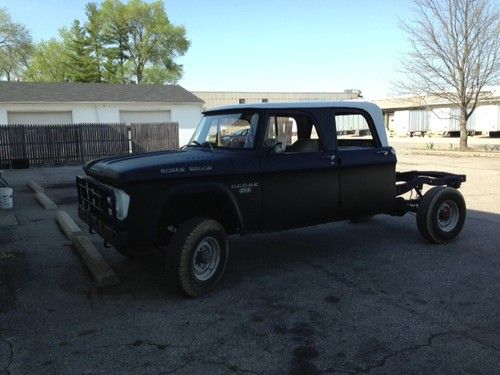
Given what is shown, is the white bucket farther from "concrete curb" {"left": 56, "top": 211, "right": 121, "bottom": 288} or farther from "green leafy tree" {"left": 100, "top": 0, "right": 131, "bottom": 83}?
"green leafy tree" {"left": 100, "top": 0, "right": 131, "bottom": 83}

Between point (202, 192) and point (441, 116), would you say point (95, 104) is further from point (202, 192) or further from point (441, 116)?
point (202, 192)

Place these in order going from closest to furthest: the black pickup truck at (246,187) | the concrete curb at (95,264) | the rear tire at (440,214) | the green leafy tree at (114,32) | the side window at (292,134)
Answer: the black pickup truck at (246,187)
the concrete curb at (95,264)
the side window at (292,134)
the rear tire at (440,214)
the green leafy tree at (114,32)

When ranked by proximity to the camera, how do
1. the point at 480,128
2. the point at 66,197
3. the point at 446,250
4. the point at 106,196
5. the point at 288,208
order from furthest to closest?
the point at 480,128 → the point at 66,197 → the point at 446,250 → the point at 288,208 → the point at 106,196

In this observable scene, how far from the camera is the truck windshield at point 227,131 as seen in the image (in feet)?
18.2

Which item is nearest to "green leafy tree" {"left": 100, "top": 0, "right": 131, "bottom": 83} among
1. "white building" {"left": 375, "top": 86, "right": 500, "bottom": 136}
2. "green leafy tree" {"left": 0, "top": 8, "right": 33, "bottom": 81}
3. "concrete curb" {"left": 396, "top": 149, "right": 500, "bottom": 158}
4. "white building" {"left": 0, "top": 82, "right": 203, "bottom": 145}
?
"green leafy tree" {"left": 0, "top": 8, "right": 33, "bottom": 81}

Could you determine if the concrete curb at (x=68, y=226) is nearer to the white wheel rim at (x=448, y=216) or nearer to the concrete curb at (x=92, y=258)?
the concrete curb at (x=92, y=258)

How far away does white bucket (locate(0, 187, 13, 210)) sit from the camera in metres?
10.0

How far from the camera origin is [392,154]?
21.6 ft

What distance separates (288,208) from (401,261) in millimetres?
1684

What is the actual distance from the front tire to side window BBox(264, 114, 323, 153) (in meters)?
1.23

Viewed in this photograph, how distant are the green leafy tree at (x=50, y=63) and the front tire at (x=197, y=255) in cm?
5663

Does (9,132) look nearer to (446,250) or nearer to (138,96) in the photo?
(138,96)

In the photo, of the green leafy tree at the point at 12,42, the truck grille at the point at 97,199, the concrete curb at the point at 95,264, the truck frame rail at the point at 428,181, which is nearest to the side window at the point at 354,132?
the truck frame rail at the point at 428,181

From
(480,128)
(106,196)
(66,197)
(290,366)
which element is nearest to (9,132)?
(66,197)
